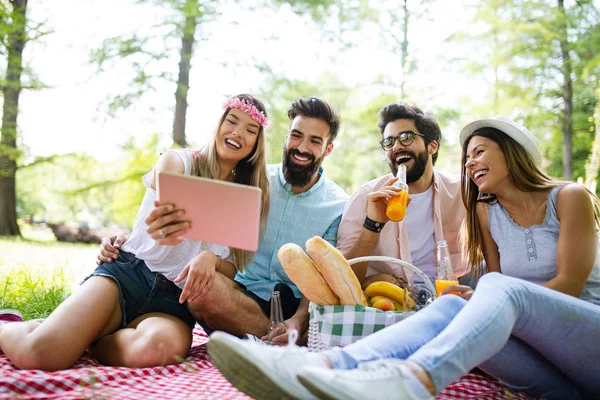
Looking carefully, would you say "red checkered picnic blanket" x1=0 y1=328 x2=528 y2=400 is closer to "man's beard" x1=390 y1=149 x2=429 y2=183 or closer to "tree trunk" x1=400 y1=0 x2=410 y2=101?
"man's beard" x1=390 y1=149 x2=429 y2=183

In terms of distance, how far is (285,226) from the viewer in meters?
3.64

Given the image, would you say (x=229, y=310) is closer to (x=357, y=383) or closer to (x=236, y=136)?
(x=236, y=136)

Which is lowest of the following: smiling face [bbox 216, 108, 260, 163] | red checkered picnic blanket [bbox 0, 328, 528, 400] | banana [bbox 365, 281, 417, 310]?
red checkered picnic blanket [bbox 0, 328, 528, 400]

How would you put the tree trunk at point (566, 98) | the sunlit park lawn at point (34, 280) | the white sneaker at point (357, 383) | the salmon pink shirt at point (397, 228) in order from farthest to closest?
the tree trunk at point (566, 98), the sunlit park lawn at point (34, 280), the salmon pink shirt at point (397, 228), the white sneaker at point (357, 383)

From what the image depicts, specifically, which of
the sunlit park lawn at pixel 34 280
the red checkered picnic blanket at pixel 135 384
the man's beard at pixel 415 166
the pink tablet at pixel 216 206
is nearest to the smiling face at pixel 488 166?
the man's beard at pixel 415 166

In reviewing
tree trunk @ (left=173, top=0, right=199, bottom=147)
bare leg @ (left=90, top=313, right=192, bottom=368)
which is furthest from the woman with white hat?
tree trunk @ (left=173, top=0, right=199, bottom=147)

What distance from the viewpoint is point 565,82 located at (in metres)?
12.1

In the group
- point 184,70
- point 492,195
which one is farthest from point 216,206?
point 184,70

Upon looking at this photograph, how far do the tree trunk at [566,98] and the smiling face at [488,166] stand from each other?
9.93 meters

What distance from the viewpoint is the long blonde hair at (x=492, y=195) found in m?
2.65

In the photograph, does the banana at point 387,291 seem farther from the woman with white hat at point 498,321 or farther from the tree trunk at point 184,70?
the tree trunk at point 184,70

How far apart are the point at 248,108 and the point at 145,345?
4.85 ft

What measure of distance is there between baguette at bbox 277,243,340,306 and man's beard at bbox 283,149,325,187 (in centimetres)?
124

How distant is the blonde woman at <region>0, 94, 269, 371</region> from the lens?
8.15 feet
